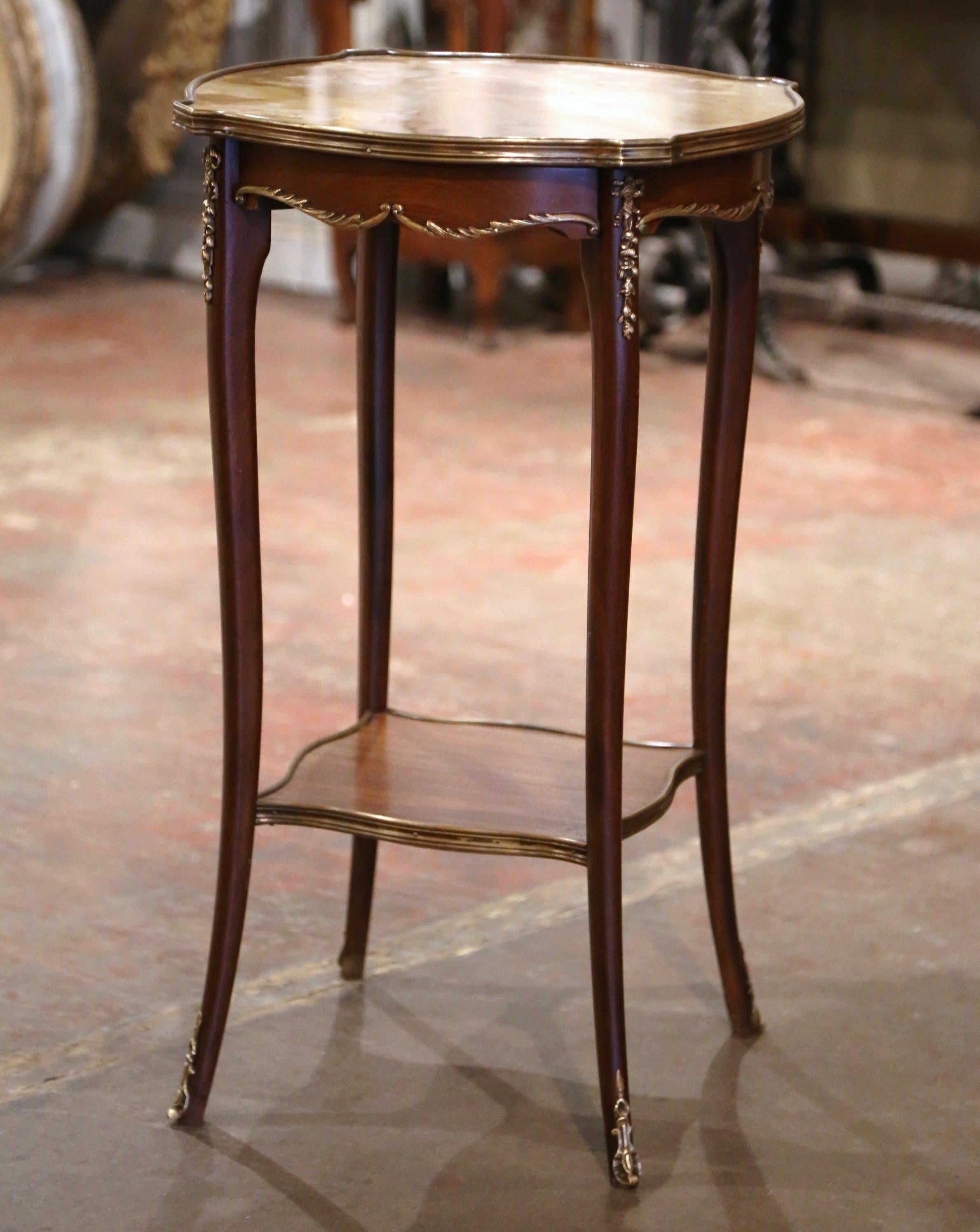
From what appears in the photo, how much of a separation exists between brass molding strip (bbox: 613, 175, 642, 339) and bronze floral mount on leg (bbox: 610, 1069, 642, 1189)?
76 centimetres

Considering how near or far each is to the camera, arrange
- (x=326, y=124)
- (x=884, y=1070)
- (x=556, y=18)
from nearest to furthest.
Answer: (x=326, y=124) < (x=884, y=1070) < (x=556, y=18)

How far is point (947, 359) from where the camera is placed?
6113 mm

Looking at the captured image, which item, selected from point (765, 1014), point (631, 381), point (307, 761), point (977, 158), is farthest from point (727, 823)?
point (977, 158)

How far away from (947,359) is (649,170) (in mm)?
4582

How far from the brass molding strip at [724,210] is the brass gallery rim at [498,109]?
2.1 inches

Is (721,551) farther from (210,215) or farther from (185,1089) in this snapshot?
(185,1089)

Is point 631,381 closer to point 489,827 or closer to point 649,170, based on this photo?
point 649,170

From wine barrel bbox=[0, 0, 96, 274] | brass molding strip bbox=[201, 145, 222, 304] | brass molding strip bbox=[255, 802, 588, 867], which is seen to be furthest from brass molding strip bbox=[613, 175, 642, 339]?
wine barrel bbox=[0, 0, 96, 274]

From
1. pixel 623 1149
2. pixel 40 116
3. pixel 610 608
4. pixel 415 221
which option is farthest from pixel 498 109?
pixel 40 116

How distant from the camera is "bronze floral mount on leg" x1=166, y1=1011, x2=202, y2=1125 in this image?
2.00 metres

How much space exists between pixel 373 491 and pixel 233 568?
13.8 inches

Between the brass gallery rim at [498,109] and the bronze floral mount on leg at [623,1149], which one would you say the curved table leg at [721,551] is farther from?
the bronze floral mount on leg at [623,1149]

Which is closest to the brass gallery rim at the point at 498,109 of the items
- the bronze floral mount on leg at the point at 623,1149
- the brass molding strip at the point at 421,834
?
the brass molding strip at the point at 421,834

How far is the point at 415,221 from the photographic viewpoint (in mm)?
1742
